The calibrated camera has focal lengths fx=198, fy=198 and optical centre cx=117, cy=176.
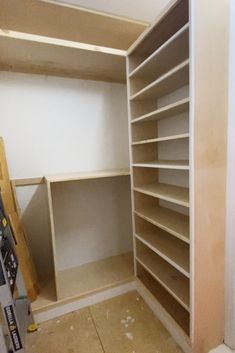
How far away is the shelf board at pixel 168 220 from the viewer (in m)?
1.13

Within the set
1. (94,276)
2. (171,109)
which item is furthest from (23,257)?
(171,109)

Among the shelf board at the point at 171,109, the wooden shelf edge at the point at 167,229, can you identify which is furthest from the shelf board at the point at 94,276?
the shelf board at the point at 171,109

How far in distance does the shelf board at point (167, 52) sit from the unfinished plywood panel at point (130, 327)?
5.64 ft

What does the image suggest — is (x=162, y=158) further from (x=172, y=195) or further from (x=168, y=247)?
(x=168, y=247)

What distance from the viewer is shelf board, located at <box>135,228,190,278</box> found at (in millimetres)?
1156

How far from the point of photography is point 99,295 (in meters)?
1.57

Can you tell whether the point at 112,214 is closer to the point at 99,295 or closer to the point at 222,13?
the point at 99,295

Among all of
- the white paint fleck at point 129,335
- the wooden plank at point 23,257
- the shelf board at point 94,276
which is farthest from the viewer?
the shelf board at point 94,276

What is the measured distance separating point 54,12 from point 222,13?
954 mm

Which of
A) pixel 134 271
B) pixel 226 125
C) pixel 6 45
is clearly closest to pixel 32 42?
pixel 6 45

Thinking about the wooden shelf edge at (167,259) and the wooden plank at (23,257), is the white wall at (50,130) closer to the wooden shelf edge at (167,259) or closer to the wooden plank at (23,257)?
the wooden plank at (23,257)

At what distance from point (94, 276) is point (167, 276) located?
Result: 2.18 feet

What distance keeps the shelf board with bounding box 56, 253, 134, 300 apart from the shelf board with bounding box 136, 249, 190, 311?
0.73 ft

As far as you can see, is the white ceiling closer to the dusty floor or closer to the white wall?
the white wall
